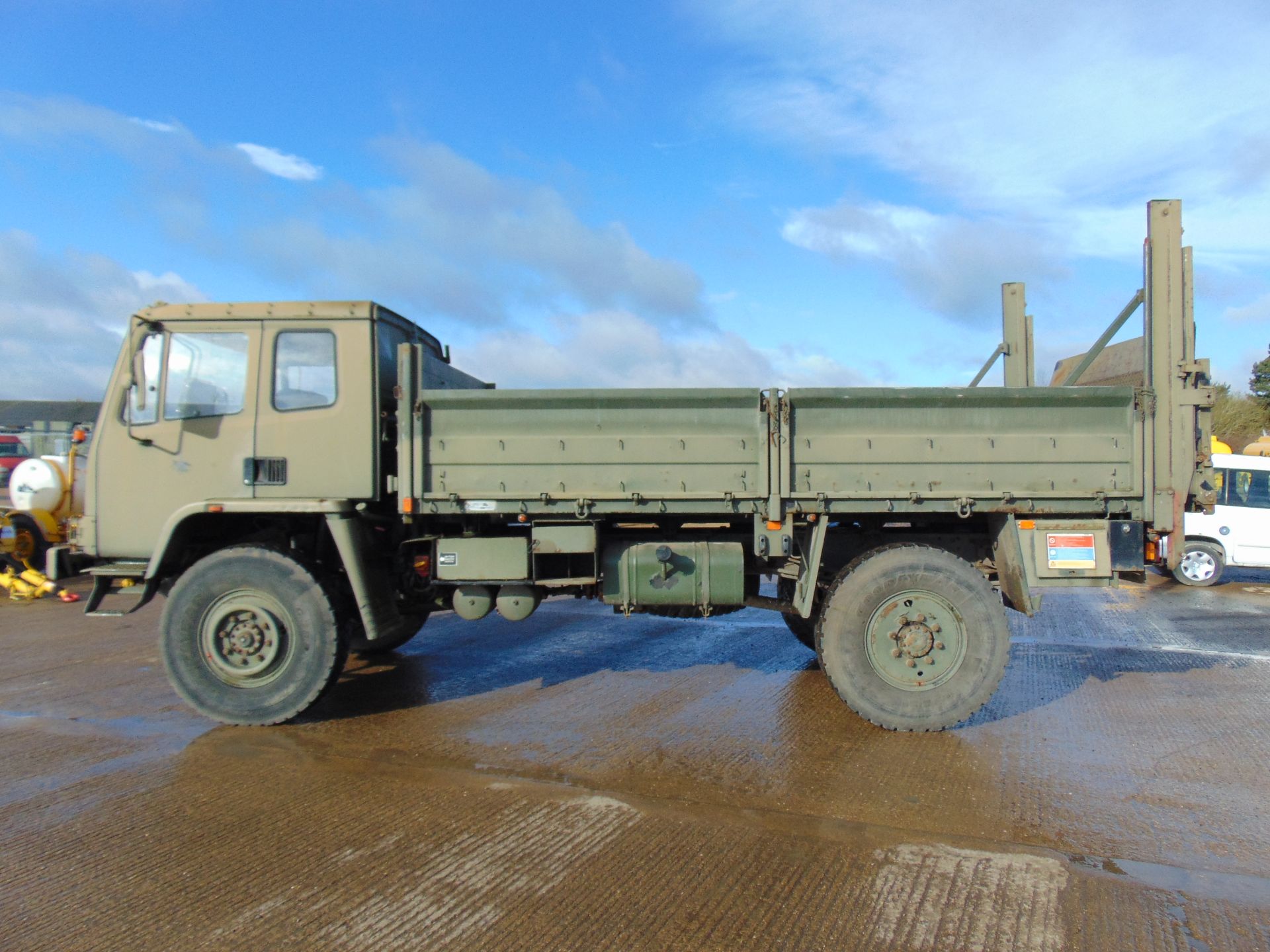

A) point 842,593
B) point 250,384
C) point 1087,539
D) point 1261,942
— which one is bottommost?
point 1261,942

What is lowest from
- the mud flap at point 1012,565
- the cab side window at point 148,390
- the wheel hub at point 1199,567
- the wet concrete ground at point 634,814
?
the wet concrete ground at point 634,814

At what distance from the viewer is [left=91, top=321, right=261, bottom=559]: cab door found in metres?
5.51

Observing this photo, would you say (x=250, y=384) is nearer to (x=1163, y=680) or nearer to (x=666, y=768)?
(x=666, y=768)

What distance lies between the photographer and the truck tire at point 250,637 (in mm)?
5336

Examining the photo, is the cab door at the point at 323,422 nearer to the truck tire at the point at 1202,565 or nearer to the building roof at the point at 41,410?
the truck tire at the point at 1202,565

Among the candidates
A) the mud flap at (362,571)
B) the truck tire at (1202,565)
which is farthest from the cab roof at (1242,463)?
the mud flap at (362,571)

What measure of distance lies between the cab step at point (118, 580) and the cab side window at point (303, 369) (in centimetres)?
149

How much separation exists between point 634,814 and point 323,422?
3.24m

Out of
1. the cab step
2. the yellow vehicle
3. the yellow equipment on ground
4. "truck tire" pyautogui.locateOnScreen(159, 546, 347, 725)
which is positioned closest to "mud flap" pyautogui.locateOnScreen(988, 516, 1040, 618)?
"truck tire" pyautogui.locateOnScreen(159, 546, 347, 725)

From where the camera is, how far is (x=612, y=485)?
212 inches

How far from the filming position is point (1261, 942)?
297 cm

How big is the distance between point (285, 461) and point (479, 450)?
132 centimetres

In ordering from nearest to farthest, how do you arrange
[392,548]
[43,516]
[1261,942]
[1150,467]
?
[1261,942]
[1150,467]
[392,548]
[43,516]

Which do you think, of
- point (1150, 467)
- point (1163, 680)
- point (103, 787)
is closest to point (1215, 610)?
point (1163, 680)
